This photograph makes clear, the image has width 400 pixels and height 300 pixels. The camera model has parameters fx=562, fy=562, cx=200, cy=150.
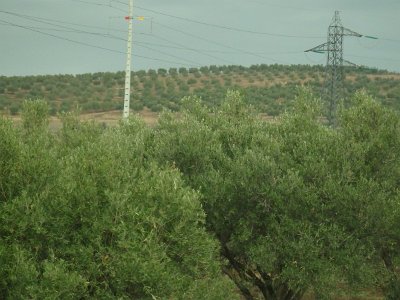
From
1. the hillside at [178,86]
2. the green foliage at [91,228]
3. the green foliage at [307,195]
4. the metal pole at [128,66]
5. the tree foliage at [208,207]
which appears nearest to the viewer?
the green foliage at [91,228]

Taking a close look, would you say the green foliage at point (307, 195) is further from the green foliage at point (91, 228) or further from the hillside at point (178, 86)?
the hillside at point (178, 86)

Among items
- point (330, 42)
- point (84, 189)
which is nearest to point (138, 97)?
point (330, 42)

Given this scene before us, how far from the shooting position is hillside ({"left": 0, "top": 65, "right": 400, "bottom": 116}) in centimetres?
9150

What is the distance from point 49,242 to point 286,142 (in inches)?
621

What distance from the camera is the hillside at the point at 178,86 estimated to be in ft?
300

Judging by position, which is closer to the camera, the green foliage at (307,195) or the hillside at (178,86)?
the green foliage at (307,195)

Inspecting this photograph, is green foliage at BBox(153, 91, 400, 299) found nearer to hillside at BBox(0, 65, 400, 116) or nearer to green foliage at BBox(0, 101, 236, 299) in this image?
green foliage at BBox(0, 101, 236, 299)

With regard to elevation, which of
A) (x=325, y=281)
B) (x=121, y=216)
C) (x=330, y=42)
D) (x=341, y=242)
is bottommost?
(x=325, y=281)

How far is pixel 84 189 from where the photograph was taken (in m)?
22.5

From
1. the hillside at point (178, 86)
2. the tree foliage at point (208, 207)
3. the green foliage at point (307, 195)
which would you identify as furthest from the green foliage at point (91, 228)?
the hillside at point (178, 86)

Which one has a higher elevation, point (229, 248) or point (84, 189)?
point (84, 189)

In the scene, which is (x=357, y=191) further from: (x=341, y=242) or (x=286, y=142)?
(x=286, y=142)

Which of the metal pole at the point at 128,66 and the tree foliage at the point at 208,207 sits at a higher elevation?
the metal pole at the point at 128,66

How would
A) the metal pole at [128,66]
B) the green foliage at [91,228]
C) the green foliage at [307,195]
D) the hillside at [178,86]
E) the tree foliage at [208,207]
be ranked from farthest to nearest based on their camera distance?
the hillside at [178,86]
the metal pole at [128,66]
the green foliage at [307,195]
the tree foliage at [208,207]
the green foliage at [91,228]
